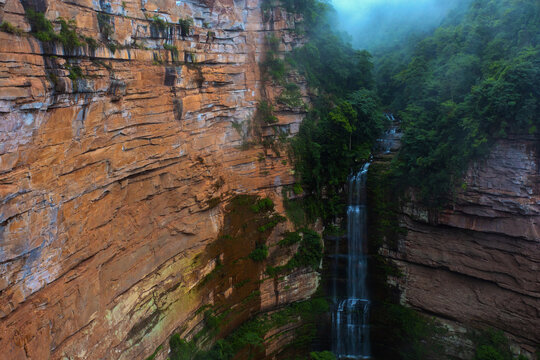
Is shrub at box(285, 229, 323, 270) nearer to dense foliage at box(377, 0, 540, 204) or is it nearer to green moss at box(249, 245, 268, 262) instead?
Result: green moss at box(249, 245, 268, 262)

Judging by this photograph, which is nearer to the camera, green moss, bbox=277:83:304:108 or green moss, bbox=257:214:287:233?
green moss, bbox=257:214:287:233

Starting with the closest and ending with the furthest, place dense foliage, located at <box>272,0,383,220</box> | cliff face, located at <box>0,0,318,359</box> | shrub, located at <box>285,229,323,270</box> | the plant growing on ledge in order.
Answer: cliff face, located at <box>0,0,318,359</box> → the plant growing on ledge → shrub, located at <box>285,229,323,270</box> → dense foliage, located at <box>272,0,383,220</box>

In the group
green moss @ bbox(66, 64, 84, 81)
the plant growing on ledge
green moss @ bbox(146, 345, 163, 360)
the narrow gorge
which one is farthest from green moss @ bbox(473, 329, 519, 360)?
green moss @ bbox(66, 64, 84, 81)

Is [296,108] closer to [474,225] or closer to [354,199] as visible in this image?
[354,199]

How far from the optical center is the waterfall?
54.1 feet

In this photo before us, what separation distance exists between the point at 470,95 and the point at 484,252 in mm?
5774

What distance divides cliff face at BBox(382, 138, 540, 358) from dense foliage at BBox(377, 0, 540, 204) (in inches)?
29.6

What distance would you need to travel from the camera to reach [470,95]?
14.0 m

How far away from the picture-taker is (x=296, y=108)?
53.5ft

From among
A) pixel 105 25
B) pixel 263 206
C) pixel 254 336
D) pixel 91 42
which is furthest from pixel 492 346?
pixel 105 25

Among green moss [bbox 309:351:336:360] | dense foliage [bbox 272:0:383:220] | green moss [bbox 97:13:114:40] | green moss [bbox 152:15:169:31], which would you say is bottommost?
green moss [bbox 309:351:336:360]

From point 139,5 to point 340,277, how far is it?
42.5 feet

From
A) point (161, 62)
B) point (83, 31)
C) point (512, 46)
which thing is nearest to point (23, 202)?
point (83, 31)

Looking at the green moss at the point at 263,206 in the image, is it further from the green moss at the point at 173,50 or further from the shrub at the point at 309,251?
the green moss at the point at 173,50
